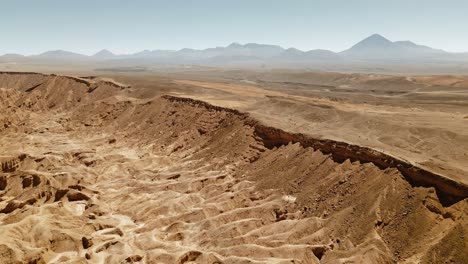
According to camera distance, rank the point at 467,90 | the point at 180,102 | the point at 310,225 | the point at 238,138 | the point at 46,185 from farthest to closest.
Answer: the point at 467,90, the point at 180,102, the point at 238,138, the point at 46,185, the point at 310,225

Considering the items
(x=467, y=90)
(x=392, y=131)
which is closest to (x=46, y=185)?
(x=392, y=131)

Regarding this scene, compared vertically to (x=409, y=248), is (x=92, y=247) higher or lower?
lower

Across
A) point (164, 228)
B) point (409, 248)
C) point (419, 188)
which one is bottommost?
point (164, 228)

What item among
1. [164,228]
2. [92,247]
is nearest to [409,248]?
[164,228]

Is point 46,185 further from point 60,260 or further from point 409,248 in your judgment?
point 409,248

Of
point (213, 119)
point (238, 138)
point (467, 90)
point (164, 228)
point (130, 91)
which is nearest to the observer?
point (164, 228)

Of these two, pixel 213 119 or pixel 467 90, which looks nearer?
pixel 213 119

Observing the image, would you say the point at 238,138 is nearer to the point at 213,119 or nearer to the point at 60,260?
the point at 213,119
